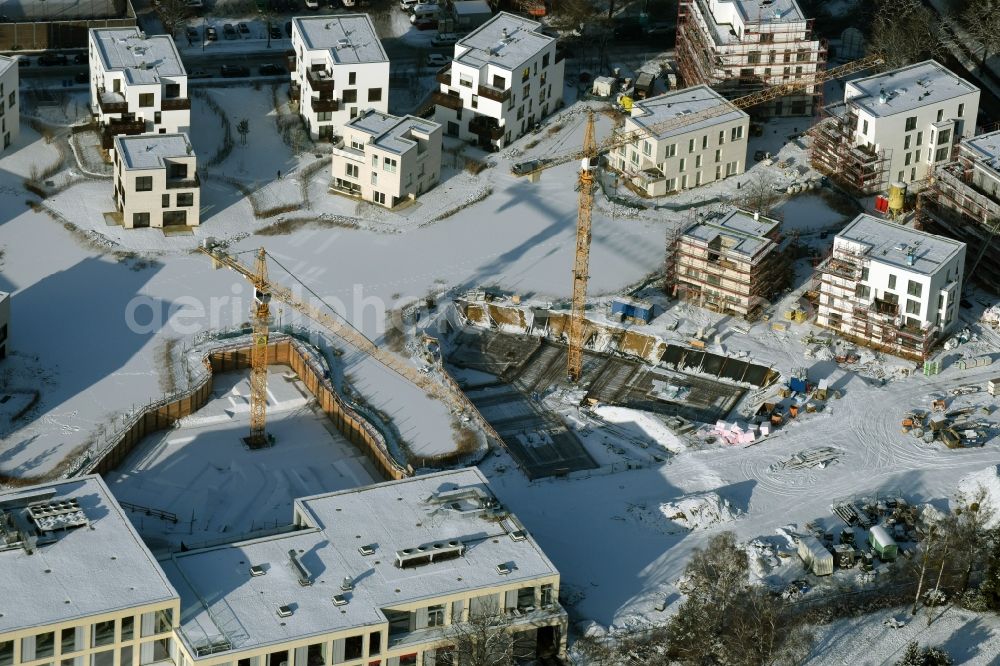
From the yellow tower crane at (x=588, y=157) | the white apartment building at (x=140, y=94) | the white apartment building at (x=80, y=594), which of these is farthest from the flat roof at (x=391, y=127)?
the white apartment building at (x=80, y=594)

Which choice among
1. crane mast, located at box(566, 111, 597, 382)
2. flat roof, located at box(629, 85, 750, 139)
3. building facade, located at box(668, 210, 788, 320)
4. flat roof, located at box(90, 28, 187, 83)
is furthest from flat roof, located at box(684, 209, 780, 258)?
flat roof, located at box(90, 28, 187, 83)

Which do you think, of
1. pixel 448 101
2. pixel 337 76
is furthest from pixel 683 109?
pixel 337 76

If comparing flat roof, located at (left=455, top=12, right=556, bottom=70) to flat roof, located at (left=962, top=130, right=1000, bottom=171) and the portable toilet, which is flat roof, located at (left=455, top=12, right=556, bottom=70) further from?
the portable toilet

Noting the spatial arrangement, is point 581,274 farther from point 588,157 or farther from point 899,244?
point 899,244

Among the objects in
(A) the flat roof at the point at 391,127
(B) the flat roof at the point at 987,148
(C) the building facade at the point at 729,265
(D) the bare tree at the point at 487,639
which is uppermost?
(B) the flat roof at the point at 987,148

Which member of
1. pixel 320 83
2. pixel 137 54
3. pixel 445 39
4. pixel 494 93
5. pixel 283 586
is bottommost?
pixel 283 586

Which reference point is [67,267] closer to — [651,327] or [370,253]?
[370,253]

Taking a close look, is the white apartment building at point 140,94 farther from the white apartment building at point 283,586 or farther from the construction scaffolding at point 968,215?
the construction scaffolding at point 968,215
